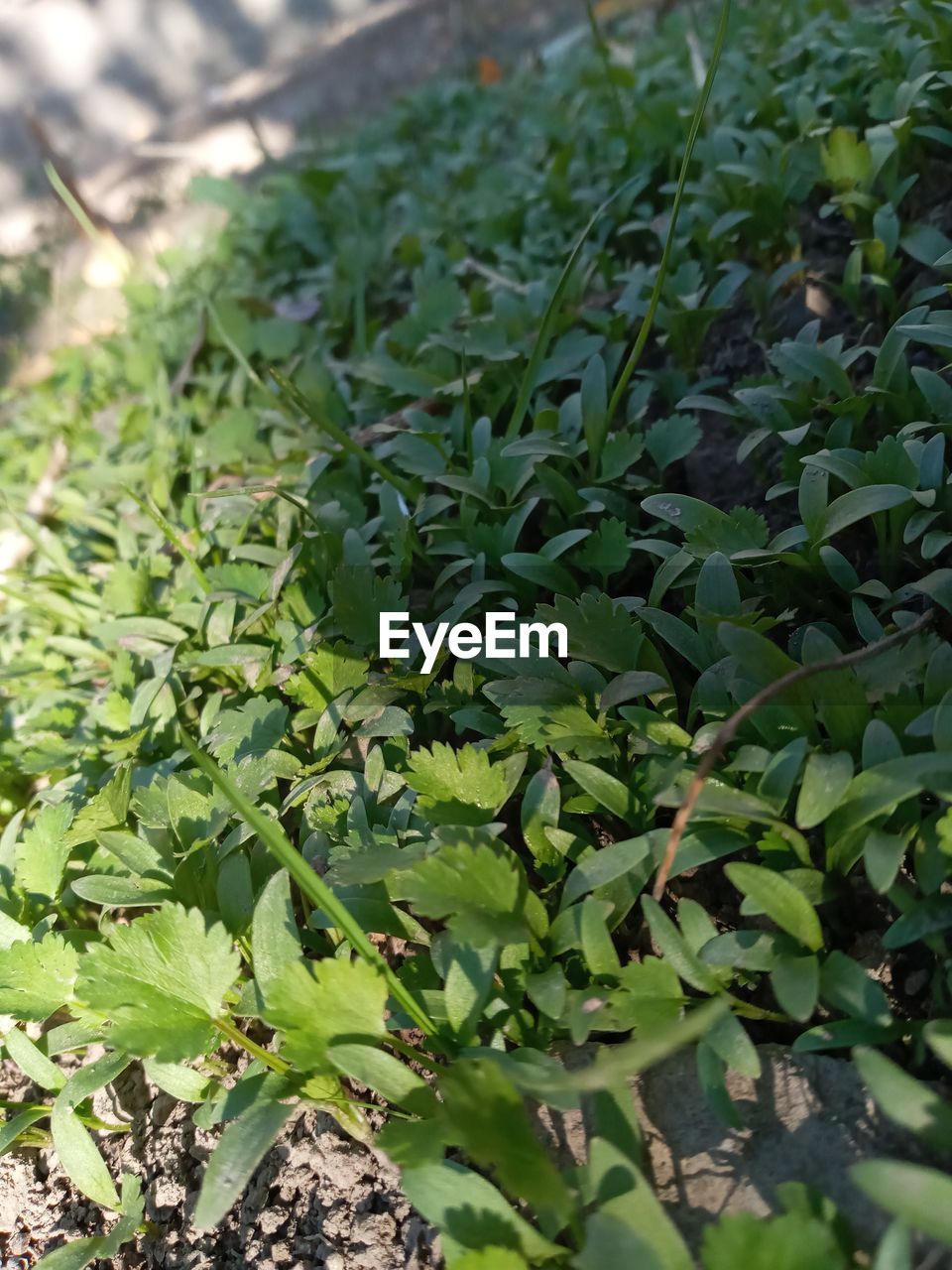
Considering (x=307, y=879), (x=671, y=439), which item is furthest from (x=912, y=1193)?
(x=671, y=439)

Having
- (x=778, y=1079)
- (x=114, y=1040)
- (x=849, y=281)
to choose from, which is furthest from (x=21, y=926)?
(x=849, y=281)

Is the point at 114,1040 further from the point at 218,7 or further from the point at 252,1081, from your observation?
the point at 218,7

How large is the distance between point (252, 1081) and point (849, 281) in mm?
1506

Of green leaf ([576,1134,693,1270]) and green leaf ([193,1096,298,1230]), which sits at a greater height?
green leaf ([193,1096,298,1230])

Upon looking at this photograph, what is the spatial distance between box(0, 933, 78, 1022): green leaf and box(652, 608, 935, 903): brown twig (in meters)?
0.75

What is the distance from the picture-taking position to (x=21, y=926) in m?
1.16

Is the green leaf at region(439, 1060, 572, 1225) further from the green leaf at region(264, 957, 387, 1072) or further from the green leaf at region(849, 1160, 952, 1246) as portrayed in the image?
the green leaf at region(849, 1160, 952, 1246)

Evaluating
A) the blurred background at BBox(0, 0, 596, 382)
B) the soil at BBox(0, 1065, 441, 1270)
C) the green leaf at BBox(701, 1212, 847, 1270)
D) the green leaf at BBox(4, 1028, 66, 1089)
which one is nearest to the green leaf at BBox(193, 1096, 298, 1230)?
the soil at BBox(0, 1065, 441, 1270)

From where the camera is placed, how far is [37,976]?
1.07 metres

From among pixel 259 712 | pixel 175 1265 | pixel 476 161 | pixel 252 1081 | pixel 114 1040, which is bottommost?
pixel 175 1265

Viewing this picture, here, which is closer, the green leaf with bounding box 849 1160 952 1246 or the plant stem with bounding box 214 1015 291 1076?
the green leaf with bounding box 849 1160 952 1246

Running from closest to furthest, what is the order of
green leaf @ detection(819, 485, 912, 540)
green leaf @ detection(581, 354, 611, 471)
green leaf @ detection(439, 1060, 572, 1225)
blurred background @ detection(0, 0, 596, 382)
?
green leaf @ detection(439, 1060, 572, 1225)
green leaf @ detection(819, 485, 912, 540)
green leaf @ detection(581, 354, 611, 471)
blurred background @ detection(0, 0, 596, 382)
